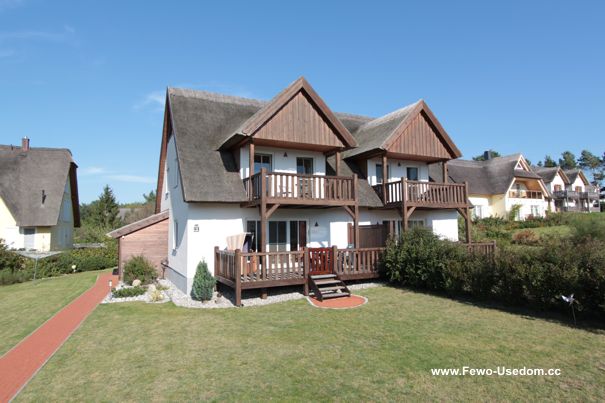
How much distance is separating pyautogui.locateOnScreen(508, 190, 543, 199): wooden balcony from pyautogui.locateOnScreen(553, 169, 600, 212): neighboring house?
8444mm

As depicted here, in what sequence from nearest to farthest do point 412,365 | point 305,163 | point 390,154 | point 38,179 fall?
point 412,365
point 305,163
point 390,154
point 38,179

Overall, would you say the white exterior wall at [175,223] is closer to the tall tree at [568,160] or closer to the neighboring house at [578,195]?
the neighboring house at [578,195]

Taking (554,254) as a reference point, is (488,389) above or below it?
below

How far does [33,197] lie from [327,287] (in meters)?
27.7

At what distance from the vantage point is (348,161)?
69.3 ft

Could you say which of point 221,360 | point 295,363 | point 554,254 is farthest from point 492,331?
point 221,360

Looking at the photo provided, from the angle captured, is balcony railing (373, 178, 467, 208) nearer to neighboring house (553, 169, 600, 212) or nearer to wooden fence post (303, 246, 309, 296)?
wooden fence post (303, 246, 309, 296)

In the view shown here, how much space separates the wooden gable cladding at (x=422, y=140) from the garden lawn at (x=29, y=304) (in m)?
16.6

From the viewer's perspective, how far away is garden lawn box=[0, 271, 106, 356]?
1088cm

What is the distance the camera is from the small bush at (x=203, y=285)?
14008 millimetres

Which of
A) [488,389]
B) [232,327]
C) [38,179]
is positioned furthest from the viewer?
[38,179]

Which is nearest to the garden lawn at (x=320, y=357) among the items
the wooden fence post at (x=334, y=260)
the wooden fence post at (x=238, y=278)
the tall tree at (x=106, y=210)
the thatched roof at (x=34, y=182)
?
the wooden fence post at (x=238, y=278)

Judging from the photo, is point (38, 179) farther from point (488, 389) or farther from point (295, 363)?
point (488, 389)

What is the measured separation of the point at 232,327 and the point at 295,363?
11.3ft
